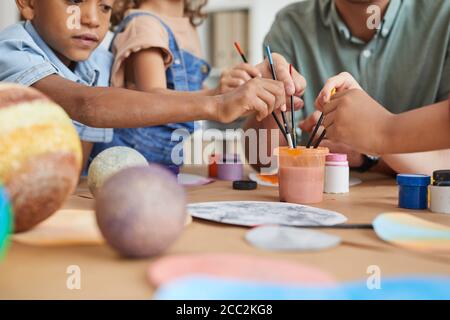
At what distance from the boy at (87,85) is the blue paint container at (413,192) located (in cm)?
27

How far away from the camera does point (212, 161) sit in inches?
44.0

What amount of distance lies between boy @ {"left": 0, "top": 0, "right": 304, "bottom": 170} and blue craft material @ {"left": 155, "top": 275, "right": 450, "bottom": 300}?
499 mm

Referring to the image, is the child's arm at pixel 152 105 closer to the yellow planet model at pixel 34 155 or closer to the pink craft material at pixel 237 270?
the yellow planet model at pixel 34 155

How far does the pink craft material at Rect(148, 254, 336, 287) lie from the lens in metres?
0.39

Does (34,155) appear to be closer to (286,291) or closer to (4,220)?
(4,220)

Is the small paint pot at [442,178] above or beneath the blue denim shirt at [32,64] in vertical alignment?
beneath

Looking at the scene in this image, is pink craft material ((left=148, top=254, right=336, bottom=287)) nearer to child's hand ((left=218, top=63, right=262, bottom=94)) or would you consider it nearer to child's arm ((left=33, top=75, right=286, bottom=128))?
child's arm ((left=33, top=75, right=286, bottom=128))

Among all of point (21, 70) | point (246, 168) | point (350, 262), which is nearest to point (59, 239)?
point (350, 262)

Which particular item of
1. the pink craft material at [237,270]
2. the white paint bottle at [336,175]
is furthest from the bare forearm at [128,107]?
the pink craft material at [237,270]

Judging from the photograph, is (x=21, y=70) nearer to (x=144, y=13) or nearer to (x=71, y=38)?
(x=71, y=38)

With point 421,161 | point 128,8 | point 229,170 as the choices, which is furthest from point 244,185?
point 128,8

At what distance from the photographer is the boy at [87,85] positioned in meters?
0.85
